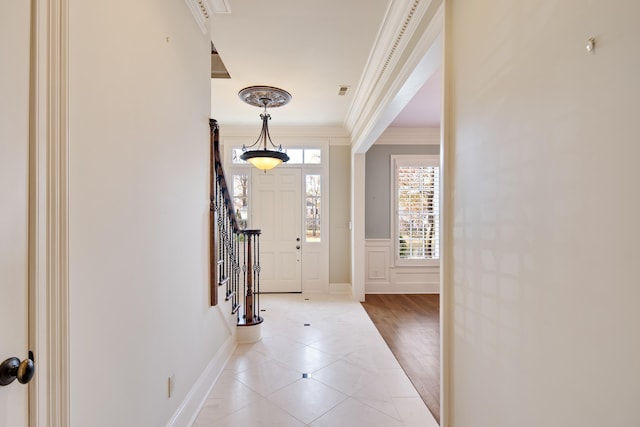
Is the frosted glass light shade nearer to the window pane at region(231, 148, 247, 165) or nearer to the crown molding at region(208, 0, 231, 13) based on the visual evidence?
the crown molding at region(208, 0, 231, 13)

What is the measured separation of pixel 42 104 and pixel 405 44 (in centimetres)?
233

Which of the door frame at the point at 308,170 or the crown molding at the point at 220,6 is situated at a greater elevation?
the crown molding at the point at 220,6

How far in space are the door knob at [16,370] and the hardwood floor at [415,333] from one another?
7.50ft

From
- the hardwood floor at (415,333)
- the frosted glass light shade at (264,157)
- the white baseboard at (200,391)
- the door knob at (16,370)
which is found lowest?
the hardwood floor at (415,333)

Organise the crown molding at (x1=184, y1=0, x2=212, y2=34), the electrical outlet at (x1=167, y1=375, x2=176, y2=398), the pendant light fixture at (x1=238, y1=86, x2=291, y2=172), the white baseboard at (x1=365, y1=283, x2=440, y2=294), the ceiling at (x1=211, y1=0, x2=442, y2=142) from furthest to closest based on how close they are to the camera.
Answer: the white baseboard at (x1=365, y1=283, x2=440, y2=294), the pendant light fixture at (x1=238, y1=86, x2=291, y2=172), the ceiling at (x1=211, y1=0, x2=442, y2=142), the crown molding at (x1=184, y1=0, x2=212, y2=34), the electrical outlet at (x1=167, y1=375, x2=176, y2=398)

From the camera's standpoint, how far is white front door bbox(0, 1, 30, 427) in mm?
831

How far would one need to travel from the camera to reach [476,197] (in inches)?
59.1

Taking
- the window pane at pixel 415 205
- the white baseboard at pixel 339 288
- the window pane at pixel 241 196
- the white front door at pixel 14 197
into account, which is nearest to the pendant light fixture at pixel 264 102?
the window pane at pixel 241 196

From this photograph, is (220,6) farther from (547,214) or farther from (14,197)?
(547,214)

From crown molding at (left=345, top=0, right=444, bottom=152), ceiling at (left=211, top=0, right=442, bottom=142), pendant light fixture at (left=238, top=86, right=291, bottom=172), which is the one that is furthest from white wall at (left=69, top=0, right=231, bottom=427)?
pendant light fixture at (left=238, top=86, right=291, bottom=172)

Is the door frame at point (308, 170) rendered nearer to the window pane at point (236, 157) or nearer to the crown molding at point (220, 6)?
the window pane at point (236, 157)

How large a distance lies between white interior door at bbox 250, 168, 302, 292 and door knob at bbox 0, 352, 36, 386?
16.6 feet

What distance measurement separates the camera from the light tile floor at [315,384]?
7.38 ft

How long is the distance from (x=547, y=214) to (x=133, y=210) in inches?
63.0
